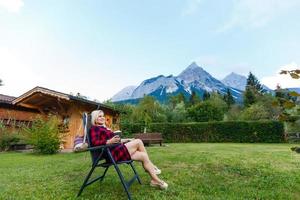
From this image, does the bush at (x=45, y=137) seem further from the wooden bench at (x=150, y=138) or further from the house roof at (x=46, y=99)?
the wooden bench at (x=150, y=138)

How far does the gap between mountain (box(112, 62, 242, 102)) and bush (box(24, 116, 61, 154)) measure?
96630 mm

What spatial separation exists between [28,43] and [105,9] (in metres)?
4.63

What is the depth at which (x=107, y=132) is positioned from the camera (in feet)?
14.4

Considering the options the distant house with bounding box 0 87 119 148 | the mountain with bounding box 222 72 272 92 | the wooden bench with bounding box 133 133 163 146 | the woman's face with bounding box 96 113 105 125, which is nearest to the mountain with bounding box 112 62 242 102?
the mountain with bounding box 222 72 272 92

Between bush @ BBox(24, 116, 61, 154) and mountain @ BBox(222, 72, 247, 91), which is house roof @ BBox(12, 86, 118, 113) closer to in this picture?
bush @ BBox(24, 116, 61, 154)

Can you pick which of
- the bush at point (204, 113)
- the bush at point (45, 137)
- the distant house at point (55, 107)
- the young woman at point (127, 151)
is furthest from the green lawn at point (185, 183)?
the bush at point (204, 113)

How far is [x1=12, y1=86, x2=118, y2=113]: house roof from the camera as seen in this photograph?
13664 millimetres

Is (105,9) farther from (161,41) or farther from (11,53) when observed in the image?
(11,53)

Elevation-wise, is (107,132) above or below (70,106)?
below

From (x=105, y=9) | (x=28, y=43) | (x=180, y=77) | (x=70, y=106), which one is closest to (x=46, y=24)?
(x=28, y=43)

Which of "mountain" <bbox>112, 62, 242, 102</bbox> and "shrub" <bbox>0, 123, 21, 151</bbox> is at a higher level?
"mountain" <bbox>112, 62, 242, 102</bbox>

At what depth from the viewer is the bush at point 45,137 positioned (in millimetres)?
11547

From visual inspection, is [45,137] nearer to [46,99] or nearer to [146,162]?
[46,99]

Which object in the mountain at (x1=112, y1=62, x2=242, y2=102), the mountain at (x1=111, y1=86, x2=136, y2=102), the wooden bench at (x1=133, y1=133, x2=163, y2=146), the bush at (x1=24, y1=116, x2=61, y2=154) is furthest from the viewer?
the mountain at (x1=111, y1=86, x2=136, y2=102)
